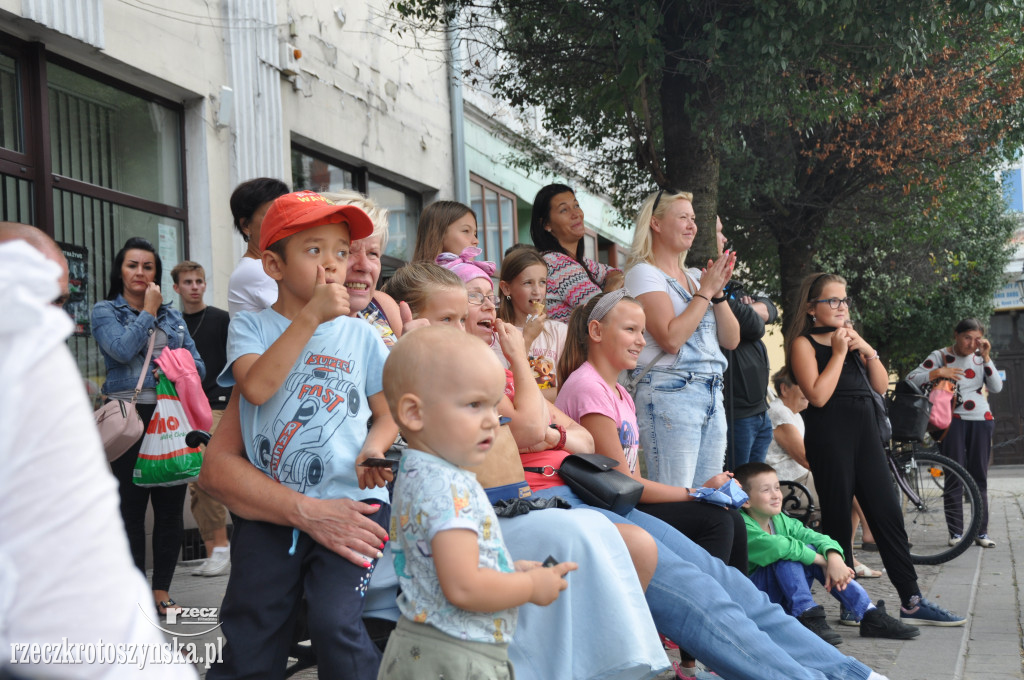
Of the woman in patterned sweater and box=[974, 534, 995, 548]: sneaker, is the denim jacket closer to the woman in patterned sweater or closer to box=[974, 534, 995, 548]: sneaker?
box=[974, 534, 995, 548]: sneaker

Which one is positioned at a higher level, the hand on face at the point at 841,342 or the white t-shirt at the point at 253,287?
the white t-shirt at the point at 253,287

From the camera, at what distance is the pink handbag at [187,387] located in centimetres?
531

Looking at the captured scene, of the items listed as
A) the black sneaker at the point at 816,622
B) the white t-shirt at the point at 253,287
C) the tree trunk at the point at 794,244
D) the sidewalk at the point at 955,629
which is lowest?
the sidewalk at the point at 955,629

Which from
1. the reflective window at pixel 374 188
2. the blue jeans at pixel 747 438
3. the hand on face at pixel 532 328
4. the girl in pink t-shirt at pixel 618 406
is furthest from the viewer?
the reflective window at pixel 374 188

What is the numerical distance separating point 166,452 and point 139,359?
0.65 meters

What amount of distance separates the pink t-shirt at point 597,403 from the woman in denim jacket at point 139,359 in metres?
2.37

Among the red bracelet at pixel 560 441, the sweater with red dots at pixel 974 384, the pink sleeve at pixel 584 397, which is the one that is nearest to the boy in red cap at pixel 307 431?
the red bracelet at pixel 560 441

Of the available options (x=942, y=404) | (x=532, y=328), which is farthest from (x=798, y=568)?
(x=942, y=404)

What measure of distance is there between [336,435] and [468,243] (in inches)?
93.5

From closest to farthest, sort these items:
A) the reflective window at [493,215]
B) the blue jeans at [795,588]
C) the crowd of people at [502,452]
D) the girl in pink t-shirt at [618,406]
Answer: the crowd of people at [502,452] < the girl in pink t-shirt at [618,406] < the blue jeans at [795,588] < the reflective window at [493,215]

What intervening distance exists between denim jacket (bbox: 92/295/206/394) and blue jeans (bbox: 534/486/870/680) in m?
2.88

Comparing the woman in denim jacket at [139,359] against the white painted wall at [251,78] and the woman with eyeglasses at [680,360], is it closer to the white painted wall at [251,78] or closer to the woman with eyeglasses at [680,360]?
the white painted wall at [251,78]

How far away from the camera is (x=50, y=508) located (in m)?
1.04

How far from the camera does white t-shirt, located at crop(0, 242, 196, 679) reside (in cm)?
103
